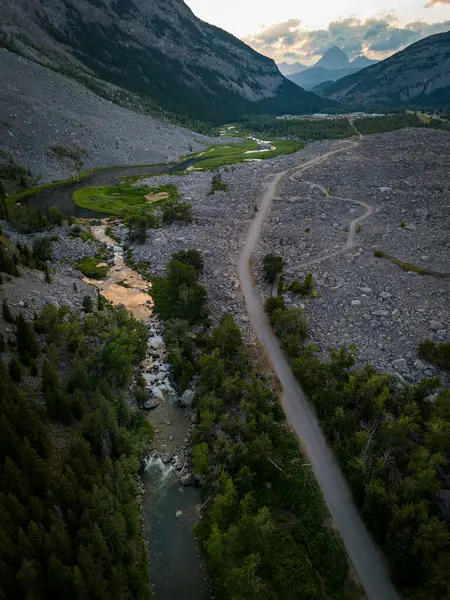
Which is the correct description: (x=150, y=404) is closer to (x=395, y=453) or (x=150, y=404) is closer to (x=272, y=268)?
(x=395, y=453)

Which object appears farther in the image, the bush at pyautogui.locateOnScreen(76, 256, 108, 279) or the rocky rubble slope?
the rocky rubble slope

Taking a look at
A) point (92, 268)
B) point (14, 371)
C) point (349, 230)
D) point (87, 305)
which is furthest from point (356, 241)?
point (14, 371)

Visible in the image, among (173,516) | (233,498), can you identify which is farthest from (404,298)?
(173,516)

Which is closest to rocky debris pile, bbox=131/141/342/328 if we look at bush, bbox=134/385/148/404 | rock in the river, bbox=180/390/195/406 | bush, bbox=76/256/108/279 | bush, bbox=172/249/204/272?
bush, bbox=172/249/204/272

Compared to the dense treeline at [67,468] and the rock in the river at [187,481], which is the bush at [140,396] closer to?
the dense treeline at [67,468]

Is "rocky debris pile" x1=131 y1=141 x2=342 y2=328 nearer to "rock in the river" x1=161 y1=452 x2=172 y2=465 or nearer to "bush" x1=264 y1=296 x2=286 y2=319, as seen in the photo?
"bush" x1=264 y1=296 x2=286 y2=319

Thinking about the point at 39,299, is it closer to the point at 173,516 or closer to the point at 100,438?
the point at 100,438
